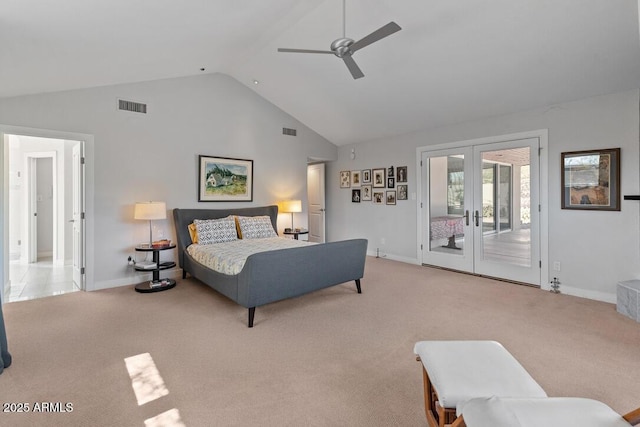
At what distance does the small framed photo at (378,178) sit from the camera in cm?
669

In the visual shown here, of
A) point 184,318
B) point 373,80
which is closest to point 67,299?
point 184,318

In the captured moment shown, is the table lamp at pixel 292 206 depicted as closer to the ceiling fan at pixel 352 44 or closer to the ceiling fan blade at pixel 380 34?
the ceiling fan at pixel 352 44

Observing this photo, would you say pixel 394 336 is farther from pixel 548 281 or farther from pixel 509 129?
pixel 509 129

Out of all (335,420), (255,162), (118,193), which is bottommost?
(335,420)

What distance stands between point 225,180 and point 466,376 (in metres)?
5.05

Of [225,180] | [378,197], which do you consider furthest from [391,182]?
[225,180]

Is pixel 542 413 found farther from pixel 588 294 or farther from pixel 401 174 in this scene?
pixel 401 174

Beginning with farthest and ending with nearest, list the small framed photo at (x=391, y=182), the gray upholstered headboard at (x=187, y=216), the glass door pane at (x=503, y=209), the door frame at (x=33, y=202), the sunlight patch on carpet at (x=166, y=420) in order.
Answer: the small framed photo at (x=391, y=182)
the door frame at (x=33, y=202)
the gray upholstered headboard at (x=187, y=216)
the glass door pane at (x=503, y=209)
the sunlight patch on carpet at (x=166, y=420)

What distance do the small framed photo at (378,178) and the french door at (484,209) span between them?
1016 millimetres

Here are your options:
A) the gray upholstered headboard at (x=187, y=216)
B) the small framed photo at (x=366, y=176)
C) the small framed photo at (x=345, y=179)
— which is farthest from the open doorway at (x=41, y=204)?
the small framed photo at (x=366, y=176)

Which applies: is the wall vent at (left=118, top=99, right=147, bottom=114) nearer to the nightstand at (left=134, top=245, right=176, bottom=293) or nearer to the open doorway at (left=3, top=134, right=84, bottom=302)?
the open doorway at (left=3, top=134, right=84, bottom=302)

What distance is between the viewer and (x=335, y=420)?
71.9 inches

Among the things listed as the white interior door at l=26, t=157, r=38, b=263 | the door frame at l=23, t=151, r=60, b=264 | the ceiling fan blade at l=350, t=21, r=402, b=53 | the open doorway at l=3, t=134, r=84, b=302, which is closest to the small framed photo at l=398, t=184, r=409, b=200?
the ceiling fan blade at l=350, t=21, r=402, b=53

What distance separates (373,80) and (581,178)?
314 cm
